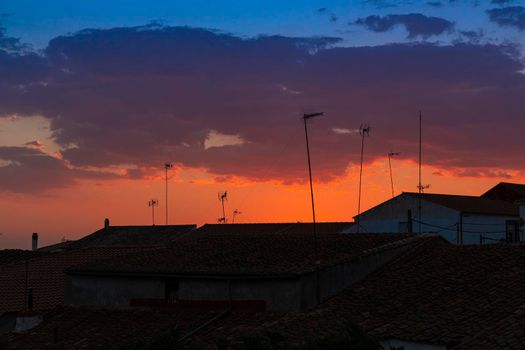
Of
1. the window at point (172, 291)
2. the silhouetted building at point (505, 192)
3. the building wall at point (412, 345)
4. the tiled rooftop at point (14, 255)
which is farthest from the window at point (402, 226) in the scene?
the building wall at point (412, 345)

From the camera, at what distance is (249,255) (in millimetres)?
26922

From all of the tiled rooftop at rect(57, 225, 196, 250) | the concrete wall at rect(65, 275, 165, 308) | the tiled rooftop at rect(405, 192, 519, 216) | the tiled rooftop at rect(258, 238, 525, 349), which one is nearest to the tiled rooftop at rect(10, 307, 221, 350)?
the concrete wall at rect(65, 275, 165, 308)

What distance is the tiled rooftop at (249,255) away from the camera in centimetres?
2478

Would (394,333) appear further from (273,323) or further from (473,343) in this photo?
(273,323)

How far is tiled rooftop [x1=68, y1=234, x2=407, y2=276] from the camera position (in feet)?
81.3

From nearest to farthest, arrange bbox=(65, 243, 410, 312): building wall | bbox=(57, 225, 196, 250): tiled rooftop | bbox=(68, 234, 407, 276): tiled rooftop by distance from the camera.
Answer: bbox=(65, 243, 410, 312): building wall < bbox=(68, 234, 407, 276): tiled rooftop < bbox=(57, 225, 196, 250): tiled rooftop

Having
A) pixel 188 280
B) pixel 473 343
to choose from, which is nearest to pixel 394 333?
pixel 473 343

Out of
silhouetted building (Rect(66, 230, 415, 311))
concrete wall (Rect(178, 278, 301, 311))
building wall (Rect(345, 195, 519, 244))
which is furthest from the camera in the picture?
building wall (Rect(345, 195, 519, 244))

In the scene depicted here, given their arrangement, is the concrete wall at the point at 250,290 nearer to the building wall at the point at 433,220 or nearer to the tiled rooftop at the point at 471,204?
the building wall at the point at 433,220

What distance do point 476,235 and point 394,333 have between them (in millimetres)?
26223

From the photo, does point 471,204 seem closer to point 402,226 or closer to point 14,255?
point 402,226

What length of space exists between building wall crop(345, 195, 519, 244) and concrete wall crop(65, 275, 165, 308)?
21.5 m

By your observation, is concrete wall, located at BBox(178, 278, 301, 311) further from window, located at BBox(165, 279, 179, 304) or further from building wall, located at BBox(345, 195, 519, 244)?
building wall, located at BBox(345, 195, 519, 244)

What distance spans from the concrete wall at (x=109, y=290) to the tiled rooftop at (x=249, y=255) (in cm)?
43
